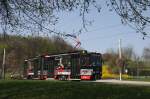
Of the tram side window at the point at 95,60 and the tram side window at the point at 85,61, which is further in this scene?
the tram side window at the point at 95,60

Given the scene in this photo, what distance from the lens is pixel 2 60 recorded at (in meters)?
90.8

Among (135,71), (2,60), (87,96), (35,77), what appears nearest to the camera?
(87,96)

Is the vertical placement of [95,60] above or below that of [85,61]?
above

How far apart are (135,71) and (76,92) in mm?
87871

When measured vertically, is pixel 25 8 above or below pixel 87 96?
above

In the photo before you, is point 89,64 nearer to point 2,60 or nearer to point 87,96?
point 87,96

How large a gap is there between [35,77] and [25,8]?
37983mm

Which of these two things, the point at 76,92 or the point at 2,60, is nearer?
the point at 76,92

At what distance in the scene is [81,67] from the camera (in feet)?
136

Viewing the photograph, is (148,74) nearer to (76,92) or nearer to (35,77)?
(35,77)

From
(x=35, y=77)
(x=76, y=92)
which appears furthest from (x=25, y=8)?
(x=35, y=77)

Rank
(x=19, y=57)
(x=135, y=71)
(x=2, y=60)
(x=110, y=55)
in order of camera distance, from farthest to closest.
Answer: (x=110, y=55), (x=135, y=71), (x=2, y=60), (x=19, y=57)

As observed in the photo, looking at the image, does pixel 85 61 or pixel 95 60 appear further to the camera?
pixel 95 60

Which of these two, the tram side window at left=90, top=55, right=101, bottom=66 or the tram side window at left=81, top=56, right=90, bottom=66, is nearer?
the tram side window at left=81, top=56, right=90, bottom=66
